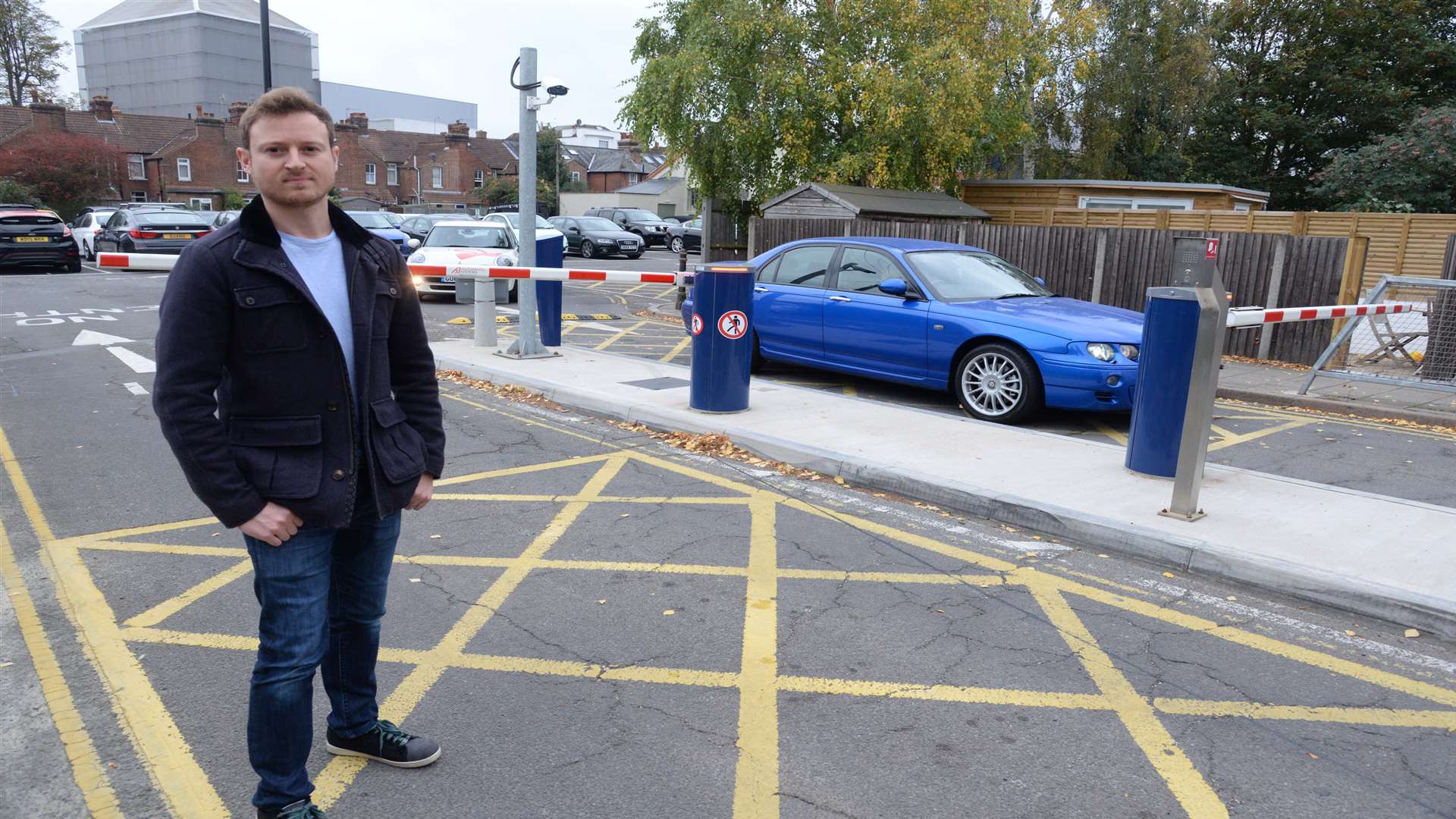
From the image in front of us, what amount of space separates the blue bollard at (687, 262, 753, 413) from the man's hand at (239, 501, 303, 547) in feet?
18.0

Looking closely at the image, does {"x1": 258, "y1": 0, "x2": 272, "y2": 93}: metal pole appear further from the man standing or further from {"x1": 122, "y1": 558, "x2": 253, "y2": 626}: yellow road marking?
the man standing

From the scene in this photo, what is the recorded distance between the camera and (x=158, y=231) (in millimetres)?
20625

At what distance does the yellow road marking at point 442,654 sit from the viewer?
2.99m

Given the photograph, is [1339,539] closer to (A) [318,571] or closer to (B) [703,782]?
(B) [703,782]

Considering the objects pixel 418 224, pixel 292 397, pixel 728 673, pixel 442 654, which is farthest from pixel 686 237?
pixel 292 397

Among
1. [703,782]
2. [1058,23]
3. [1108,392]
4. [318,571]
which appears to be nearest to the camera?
[318,571]

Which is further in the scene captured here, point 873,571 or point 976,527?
point 976,527

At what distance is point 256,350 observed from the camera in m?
2.40

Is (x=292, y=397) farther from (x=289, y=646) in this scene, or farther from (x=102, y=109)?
(x=102, y=109)

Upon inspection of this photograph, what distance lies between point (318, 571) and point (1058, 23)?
2328 centimetres

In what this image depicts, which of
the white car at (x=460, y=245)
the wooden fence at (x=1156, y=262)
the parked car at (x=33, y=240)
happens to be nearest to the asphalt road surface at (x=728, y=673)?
the wooden fence at (x=1156, y=262)

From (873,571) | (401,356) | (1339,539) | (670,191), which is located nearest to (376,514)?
(401,356)

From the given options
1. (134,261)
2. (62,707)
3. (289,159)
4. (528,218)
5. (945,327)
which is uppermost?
(289,159)

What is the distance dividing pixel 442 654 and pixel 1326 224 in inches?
871
